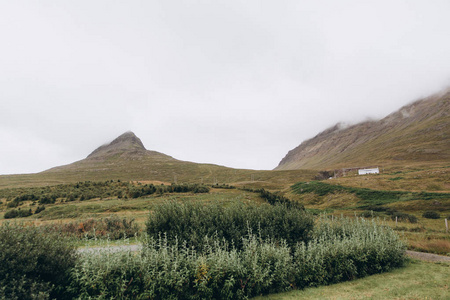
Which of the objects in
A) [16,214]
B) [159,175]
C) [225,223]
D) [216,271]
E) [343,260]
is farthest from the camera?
[159,175]

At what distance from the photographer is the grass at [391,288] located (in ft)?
24.8

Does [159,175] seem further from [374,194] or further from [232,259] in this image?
[232,259]

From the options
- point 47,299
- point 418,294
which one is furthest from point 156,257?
point 418,294

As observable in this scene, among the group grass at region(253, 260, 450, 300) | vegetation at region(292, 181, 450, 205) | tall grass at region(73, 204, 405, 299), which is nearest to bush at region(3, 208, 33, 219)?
tall grass at region(73, 204, 405, 299)

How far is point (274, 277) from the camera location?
8297 millimetres

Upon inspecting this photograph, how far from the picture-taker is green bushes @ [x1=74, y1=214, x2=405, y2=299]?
6646mm

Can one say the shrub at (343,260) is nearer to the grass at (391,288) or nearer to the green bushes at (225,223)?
the grass at (391,288)

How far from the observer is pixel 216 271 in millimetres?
7324

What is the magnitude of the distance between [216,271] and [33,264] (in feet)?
16.1

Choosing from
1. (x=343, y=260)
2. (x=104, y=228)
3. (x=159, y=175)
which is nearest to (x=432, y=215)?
(x=343, y=260)

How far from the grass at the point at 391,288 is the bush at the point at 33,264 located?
5.83 metres

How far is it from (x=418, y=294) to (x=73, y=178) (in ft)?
439

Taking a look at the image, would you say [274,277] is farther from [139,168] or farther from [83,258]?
[139,168]

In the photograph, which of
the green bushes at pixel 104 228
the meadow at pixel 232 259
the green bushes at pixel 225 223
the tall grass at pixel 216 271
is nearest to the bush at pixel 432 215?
the meadow at pixel 232 259
